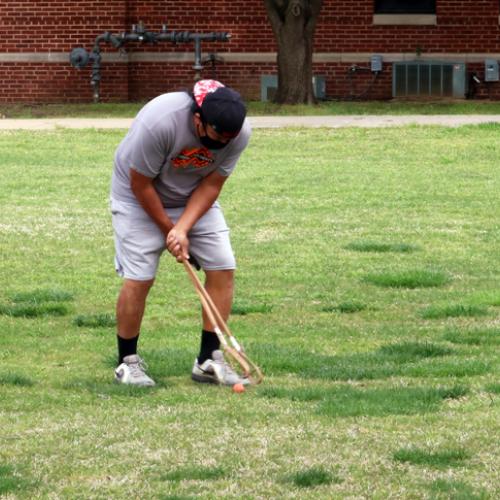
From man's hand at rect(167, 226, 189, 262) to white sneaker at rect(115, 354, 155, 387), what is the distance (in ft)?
2.03

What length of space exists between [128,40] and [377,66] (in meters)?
4.79

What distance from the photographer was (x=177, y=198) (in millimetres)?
6863

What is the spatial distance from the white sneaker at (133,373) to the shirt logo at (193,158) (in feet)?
3.37

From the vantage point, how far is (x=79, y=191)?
48.5 feet

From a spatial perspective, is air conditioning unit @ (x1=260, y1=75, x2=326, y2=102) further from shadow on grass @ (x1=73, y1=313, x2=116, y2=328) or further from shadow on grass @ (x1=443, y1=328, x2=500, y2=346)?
shadow on grass @ (x1=443, y1=328, x2=500, y2=346)

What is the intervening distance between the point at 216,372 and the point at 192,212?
0.81 metres

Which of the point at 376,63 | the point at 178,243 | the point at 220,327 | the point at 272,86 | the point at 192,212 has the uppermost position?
the point at 192,212

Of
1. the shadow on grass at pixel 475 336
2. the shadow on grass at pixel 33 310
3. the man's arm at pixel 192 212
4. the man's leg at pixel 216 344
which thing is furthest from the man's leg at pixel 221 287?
the shadow on grass at pixel 33 310

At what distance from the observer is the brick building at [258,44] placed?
27328 millimetres

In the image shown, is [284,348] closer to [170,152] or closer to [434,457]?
[170,152]

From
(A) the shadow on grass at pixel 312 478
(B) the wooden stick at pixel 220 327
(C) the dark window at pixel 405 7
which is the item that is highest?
(C) the dark window at pixel 405 7

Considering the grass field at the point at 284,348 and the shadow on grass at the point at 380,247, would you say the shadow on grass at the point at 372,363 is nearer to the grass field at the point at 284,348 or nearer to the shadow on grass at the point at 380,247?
the grass field at the point at 284,348

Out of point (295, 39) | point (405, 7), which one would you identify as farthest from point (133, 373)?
point (405, 7)

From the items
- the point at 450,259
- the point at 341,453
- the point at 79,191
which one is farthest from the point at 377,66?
the point at 341,453
